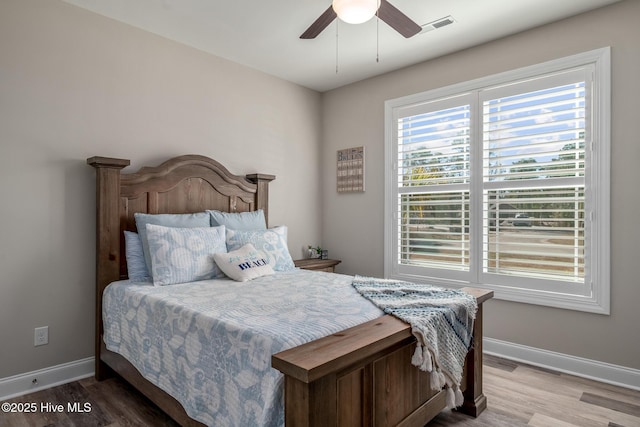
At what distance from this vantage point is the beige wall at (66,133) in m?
2.48

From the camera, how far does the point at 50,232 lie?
104 inches

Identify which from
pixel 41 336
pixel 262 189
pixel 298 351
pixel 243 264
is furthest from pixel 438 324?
pixel 41 336

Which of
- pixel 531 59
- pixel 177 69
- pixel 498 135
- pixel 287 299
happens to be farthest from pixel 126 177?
pixel 531 59

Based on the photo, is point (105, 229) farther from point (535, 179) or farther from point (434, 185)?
point (535, 179)

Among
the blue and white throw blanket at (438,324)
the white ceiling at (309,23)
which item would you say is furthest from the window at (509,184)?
the blue and white throw blanket at (438,324)

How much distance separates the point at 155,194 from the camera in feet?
9.96

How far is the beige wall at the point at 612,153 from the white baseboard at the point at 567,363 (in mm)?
44

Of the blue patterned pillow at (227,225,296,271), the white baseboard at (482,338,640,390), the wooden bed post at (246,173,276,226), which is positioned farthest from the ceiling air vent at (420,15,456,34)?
the white baseboard at (482,338,640,390)

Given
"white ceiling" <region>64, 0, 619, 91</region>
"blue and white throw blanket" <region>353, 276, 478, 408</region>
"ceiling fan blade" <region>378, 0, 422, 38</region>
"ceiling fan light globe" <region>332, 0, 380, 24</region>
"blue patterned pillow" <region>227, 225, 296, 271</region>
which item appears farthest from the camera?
"blue patterned pillow" <region>227, 225, 296, 271</region>

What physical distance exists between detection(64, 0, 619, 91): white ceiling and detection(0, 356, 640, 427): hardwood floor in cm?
264

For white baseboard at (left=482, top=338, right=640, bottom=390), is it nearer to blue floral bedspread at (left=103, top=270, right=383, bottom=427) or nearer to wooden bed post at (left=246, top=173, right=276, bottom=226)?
blue floral bedspread at (left=103, top=270, right=383, bottom=427)

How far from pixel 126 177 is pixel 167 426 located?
5.71 feet

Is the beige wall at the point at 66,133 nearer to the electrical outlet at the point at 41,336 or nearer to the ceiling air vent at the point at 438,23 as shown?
the electrical outlet at the point at 41,336

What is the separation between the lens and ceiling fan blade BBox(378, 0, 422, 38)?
2.10m
